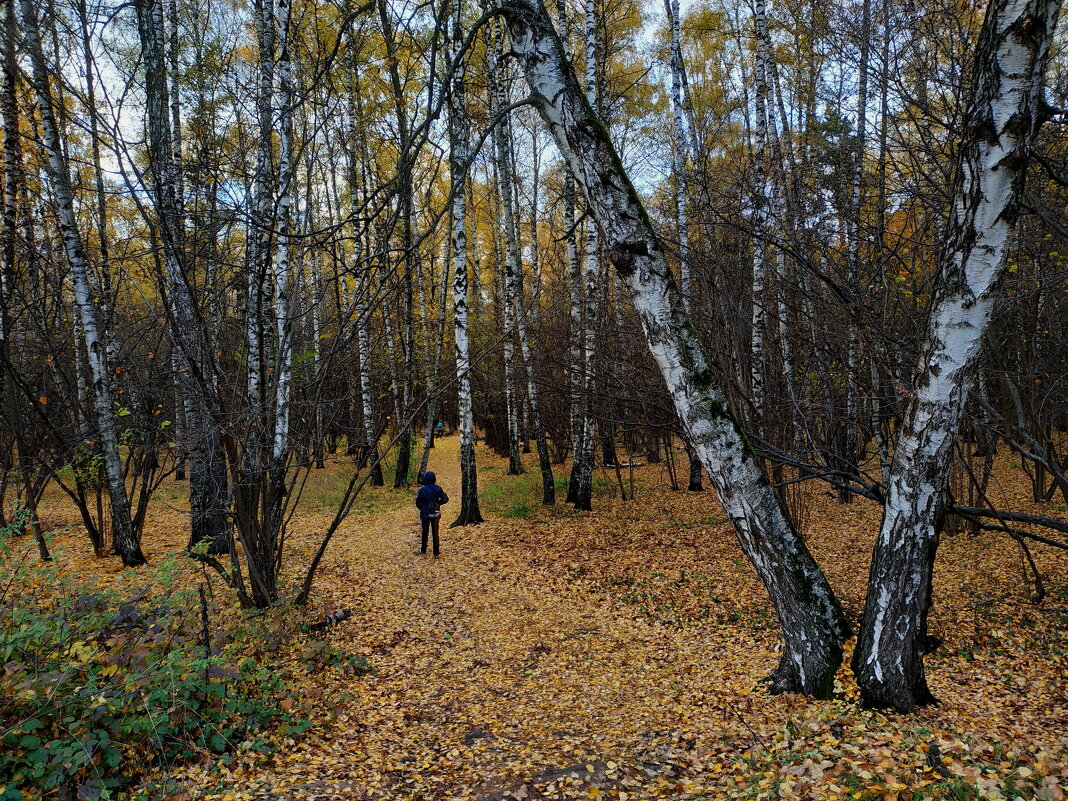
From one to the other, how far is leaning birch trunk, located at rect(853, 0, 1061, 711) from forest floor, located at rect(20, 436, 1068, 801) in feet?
1.38

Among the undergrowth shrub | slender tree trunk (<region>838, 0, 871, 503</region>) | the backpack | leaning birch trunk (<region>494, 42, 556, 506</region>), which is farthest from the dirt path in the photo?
leaning birch trunk (<region>494, 42, 556, 506</region>)

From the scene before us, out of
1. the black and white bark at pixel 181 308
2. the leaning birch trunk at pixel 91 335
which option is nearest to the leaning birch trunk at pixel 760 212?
the black and white bark at pixel 181 308

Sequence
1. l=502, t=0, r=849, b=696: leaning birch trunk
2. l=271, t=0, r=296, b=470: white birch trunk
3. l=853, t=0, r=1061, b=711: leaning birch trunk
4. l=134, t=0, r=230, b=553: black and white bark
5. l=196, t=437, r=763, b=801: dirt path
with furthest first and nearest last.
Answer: l=271, t=0, r=296, b=470: white birch trunk, l=134, t=0, r=230, b=553: black and white bark, l=196, t=437, r=763, b=801: dirt path, l=502, t=0, r=849, b=696: leaning birch trunk, l=853, t=0, r=1061, b=711: leaning birch trunk

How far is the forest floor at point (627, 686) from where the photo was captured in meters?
2.98

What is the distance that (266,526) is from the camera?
545cm

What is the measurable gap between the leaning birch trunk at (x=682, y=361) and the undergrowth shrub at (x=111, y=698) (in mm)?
3437

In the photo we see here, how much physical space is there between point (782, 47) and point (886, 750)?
17.0 meters

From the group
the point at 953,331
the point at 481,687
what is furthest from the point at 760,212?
the point at 481,687

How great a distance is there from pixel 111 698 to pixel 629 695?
3512 mm

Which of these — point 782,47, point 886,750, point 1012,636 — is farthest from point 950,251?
point 782,47

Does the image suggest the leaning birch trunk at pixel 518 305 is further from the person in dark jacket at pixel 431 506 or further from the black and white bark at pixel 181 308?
the black and white bark at pixel 181 308

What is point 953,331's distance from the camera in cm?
294

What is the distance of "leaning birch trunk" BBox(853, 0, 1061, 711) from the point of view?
269cm

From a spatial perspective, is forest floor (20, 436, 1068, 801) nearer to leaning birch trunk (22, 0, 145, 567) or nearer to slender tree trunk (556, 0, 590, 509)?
leaning birch trunk (22, 0, 145, 567)
